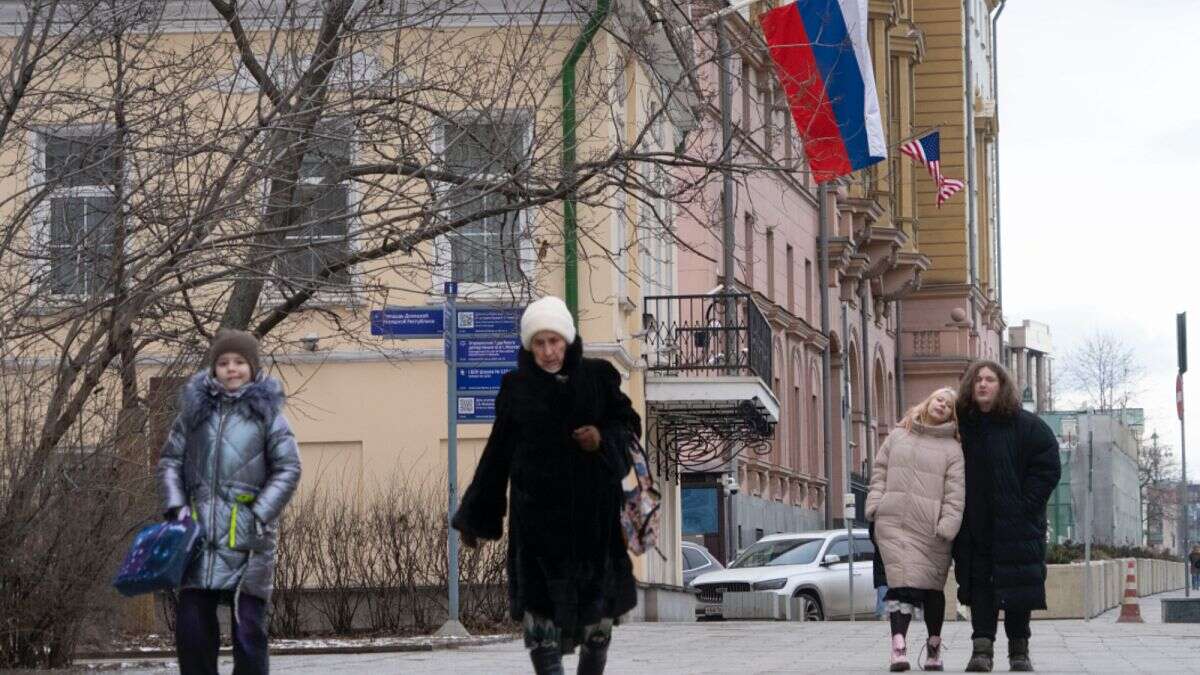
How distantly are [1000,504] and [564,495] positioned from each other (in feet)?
16.8

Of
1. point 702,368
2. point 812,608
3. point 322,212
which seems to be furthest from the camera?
point 812,608

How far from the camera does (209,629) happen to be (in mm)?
9703

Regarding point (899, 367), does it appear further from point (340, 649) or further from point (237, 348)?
point (237, 348)

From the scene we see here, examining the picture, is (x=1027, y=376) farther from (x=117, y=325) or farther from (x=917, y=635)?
(x=117, y=325)

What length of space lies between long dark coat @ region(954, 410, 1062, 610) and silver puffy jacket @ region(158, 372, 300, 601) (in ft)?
18.2

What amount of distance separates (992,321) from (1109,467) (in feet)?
200

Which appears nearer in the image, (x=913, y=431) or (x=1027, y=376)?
(x=913, y=431)

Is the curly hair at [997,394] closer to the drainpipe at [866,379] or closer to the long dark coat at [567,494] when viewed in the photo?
the long dark coat at [567,494]

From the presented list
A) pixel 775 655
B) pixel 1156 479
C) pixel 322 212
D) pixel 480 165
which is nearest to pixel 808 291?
pixel 775 655

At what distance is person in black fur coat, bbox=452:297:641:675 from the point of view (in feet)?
31.2

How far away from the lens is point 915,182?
2997 inches

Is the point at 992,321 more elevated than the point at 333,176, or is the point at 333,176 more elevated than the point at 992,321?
the point at 992,321

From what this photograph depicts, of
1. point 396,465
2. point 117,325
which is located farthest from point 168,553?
point 396,465

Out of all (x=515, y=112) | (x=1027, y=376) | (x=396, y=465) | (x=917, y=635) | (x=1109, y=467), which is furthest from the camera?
(x=1027, y=376)
